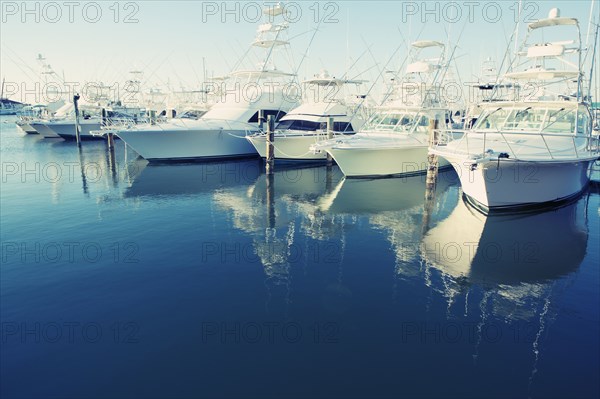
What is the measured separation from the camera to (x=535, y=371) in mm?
6301

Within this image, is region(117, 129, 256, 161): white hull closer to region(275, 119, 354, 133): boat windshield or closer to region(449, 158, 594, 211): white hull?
region(275, 119, 354, 133): boat windshield

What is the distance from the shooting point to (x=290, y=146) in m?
26.2

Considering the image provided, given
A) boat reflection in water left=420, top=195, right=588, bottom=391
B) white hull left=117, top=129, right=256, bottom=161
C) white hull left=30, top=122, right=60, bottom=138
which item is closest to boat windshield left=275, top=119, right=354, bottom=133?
white hull left=117, top=129, right=256, bottom=161

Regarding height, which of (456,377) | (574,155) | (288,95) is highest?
(288,95)

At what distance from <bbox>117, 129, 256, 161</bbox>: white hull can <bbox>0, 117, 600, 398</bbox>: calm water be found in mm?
10327

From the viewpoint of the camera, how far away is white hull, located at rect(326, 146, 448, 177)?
20.7 meters

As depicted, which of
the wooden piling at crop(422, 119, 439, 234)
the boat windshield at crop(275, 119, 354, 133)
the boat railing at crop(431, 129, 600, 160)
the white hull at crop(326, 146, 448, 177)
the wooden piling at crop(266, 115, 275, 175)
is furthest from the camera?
the boat windshield at crop(275, 119, 354, 133)

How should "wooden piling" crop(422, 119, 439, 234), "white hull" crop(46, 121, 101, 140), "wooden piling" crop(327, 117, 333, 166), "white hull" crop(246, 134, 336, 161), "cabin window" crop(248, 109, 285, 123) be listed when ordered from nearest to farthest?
"wooden piling" crop(422, 119, 439, 234)
"wooden piling" crop(327, 117, 333, 166)
"white hull" crop(246, 134, 336, 161)
"cabin window" crop(248, 109, 285, 123)
"white hull" crop(46, 121, 101, 140)

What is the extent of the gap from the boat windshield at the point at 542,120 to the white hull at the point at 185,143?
16.7 meters

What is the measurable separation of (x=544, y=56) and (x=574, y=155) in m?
4.90

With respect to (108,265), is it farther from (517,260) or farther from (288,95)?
(288,95)

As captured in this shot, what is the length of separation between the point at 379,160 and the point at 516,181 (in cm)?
827

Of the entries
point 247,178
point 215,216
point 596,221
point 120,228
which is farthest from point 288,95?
point 596,221

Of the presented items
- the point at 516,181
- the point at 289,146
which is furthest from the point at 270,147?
the point at 516,181
